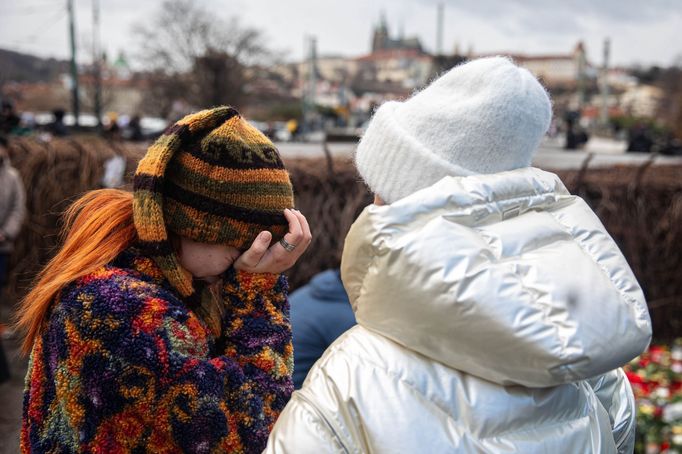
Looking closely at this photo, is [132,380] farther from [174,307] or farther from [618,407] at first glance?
[618,407]

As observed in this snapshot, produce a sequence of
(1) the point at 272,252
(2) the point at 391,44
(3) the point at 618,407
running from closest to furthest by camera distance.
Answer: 1. (3) the point at 618,407
2. (1) the point at 272,252
3. (2) the point at 391,44

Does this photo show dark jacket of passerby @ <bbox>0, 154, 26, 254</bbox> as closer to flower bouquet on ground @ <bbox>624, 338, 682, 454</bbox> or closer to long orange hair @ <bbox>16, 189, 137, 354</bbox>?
long orange hair @ <bbox>16, 189, 137, 354</bbox>

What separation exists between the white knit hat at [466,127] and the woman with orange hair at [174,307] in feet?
1.05

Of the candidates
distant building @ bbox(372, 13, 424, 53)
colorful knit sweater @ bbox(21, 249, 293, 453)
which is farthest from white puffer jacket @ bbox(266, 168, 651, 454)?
distant building @ bbox(372, 13, 424, 53)

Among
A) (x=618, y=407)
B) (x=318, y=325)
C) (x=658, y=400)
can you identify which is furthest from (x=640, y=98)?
(x=618, y=407)

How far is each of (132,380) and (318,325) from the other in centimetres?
163

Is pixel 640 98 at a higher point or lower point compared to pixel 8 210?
lower

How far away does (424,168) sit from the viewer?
1247mm

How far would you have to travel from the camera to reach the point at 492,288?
94cm

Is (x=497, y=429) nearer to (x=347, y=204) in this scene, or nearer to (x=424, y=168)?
(x=424, y=168)

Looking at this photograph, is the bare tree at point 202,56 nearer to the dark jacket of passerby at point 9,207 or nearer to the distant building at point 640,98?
the dark jacket of passerby at point 9,207

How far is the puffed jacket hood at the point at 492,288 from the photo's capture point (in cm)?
94

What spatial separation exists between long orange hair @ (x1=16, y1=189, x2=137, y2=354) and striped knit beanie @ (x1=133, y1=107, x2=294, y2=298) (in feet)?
0.21

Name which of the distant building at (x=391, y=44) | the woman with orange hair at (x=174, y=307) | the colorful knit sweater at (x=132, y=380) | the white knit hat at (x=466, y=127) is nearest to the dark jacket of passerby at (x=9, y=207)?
the woman with orange hair at (x=174, y=307)
